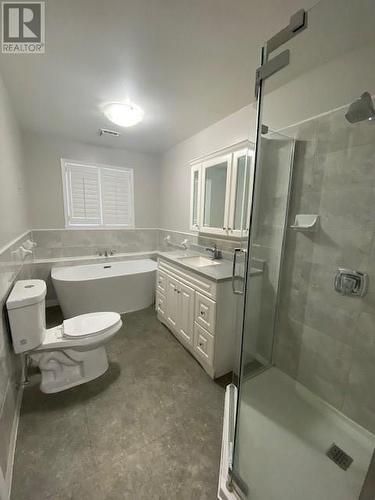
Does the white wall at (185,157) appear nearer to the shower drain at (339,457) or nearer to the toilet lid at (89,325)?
the toilet lid at (89,325)

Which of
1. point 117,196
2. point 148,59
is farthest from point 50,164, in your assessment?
point 148,59

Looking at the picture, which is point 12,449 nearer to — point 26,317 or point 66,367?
point 66,367

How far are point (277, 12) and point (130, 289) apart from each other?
2886 millimetres

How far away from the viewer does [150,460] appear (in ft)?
3.87

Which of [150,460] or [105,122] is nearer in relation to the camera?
[150,460]

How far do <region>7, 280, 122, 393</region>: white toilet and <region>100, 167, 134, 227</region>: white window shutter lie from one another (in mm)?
1997

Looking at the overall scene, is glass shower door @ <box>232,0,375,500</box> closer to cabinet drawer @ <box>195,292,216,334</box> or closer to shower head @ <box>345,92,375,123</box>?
shower head @ <box>345,92,375,123</box>

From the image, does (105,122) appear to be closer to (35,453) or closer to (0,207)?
(0,207)

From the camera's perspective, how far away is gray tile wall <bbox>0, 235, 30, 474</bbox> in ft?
3.63

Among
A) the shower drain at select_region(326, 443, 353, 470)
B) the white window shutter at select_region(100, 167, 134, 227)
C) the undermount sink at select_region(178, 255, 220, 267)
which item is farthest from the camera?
the white window shutter at select_region(100, 167, 134, 227)

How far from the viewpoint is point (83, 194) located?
3.25 m

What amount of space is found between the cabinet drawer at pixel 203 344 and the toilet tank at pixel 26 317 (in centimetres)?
126

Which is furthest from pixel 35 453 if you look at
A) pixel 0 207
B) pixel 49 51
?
pixel 49 51

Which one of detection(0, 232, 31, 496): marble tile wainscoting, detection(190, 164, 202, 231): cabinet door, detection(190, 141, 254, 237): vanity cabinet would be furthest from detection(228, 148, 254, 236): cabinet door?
detection(0, 232, 31, 496): marble tile wainscoting
